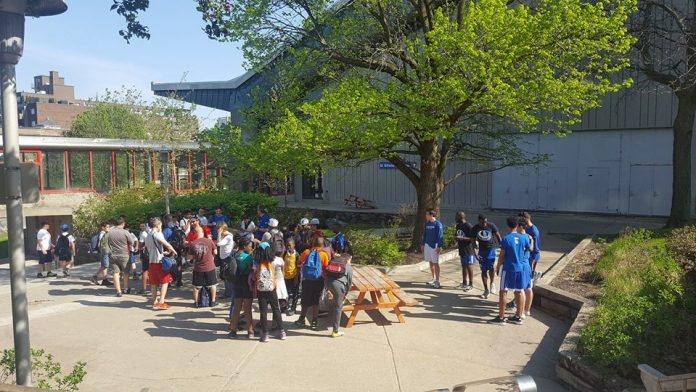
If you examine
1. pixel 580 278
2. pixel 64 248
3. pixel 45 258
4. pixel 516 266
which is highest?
pixel 516 266

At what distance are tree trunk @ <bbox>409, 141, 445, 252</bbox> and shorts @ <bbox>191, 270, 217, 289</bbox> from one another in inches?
225

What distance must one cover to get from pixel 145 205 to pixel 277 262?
1068 cm

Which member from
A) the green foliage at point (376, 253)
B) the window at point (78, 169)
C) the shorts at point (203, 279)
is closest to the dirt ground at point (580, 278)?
the green foliage at point (376, 253)

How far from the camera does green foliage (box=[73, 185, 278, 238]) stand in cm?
1673

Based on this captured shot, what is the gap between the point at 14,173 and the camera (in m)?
4.98

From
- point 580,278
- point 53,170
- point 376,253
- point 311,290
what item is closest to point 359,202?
point 376,253

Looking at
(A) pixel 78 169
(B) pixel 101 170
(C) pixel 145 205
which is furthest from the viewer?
(B) pixel 101 170

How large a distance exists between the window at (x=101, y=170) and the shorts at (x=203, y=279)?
17.1 meters

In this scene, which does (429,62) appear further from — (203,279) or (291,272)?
(203,279)

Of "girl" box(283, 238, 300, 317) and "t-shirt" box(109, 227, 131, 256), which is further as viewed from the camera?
"t-shirt" box(109, 227, 131, 256)

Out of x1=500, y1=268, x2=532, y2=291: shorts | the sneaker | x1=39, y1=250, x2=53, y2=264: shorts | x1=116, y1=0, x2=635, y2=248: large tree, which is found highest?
x1=116, y1=0, x2=635, y2=248: large tree

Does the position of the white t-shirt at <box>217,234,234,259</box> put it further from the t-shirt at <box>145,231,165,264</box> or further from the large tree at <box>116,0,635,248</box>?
the large tree at <box>116,0,635,248</box>

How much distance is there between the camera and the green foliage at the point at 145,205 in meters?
16.7

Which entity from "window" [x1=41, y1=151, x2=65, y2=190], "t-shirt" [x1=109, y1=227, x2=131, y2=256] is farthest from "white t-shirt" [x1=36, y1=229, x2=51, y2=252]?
"window" [x1=41, y1=151, x2=65, y2=190]
